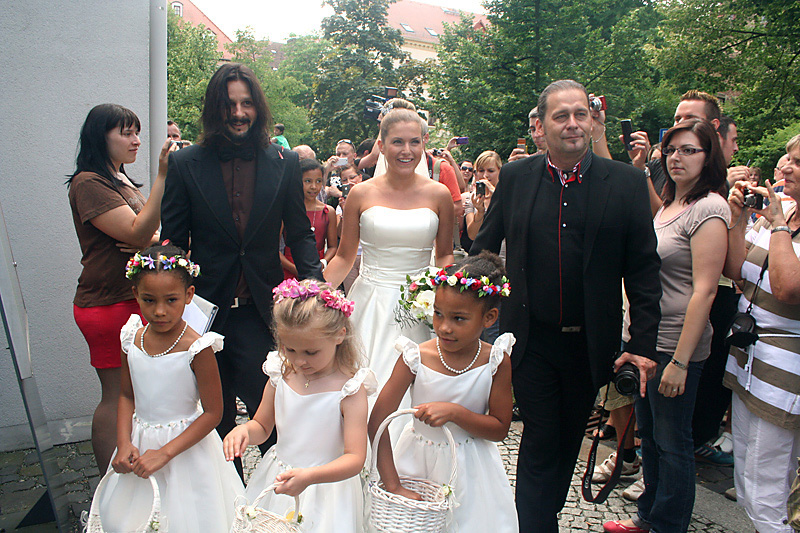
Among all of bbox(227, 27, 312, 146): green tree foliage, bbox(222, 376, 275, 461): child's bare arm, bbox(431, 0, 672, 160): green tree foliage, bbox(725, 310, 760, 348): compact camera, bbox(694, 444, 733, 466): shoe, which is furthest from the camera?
bbox(227, 27, 312, 146): green tree foliage

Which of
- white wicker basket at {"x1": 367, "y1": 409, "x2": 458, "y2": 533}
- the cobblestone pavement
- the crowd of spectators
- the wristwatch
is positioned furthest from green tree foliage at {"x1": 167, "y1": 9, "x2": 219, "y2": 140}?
white wicker basket at {"x1": 367, "y1": 409, "x2": 458, "y2": 533}

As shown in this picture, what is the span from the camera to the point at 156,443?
113 inches

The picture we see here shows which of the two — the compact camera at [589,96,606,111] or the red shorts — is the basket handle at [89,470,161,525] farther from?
the compact camera at [589,96,606,111]

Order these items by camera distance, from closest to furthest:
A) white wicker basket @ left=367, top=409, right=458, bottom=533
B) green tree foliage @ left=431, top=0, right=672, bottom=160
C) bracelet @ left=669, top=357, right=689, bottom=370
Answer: white wicker basket @ left=367, top=409, right=458, bottom=533
bracelet @ left=669, top=357, right=689, bottom=370
green tree foliage @ left=431, top=0, right=672, bottom=160

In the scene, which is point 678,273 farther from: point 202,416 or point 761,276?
point 202,416

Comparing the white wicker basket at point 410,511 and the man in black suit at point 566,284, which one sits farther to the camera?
the man in black suit at point 566,284

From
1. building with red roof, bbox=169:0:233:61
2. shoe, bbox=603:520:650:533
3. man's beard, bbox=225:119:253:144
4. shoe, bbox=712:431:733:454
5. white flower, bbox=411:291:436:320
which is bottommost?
shoe, bbox=712:431:733:454

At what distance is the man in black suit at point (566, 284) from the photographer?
285 centimetres

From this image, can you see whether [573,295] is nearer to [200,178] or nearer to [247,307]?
[247,307]

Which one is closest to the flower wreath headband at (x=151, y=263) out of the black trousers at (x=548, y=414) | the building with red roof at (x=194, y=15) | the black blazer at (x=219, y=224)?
the black blazer at (x=219, y=224)

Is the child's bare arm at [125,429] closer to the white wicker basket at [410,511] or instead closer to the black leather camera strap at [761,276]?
the white wicker basket at [410,511]

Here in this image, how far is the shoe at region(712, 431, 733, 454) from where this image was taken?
15.8ft

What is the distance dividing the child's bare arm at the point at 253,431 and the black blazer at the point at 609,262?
4.01 ft

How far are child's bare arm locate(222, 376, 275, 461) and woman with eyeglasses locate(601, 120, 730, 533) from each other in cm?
202
